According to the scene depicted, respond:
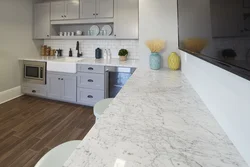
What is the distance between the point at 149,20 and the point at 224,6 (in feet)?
6.05

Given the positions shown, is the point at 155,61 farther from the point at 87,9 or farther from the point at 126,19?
the point at 87,9

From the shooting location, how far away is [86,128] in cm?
233

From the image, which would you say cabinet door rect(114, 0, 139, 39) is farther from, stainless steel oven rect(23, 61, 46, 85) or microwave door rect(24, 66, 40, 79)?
microwave door rect(24, 66, 40, 79)

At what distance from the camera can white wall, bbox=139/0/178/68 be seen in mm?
2041

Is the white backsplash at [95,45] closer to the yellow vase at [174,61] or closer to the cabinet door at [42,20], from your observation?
the cabinet door at [42,20]

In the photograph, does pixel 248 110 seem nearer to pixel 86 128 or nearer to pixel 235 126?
pixel 235 126

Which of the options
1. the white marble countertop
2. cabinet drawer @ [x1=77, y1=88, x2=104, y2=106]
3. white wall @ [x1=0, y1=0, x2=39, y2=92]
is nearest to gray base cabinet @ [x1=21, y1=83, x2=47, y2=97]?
white wall @ [x1=0, y1=0, x2=39, y2=92]

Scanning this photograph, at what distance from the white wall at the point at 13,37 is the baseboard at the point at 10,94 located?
7 centimetres

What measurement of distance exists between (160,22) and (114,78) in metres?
1.30

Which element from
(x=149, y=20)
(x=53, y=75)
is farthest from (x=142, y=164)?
(x=53, y=75)

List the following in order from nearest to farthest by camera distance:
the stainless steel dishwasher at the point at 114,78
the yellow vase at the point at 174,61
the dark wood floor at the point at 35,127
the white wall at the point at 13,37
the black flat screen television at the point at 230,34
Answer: the black flat screen television at the point at 230,34, the dark wood floor at the point at 35,127, the yellow vase at the point at 174,61, the stainless steel dishwasher at the point at 114,78, the white wall at the point at 13,37

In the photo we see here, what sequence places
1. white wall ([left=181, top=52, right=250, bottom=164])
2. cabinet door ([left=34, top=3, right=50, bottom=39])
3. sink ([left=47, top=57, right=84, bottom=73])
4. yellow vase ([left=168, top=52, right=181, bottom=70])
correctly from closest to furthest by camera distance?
white wall ([left=181, top=52, right=250, bottom=164])
yellow vase ([left=168, top=52, right=181, bottom=70])
sink ([left=47, top=57, right=84, bottom=73])
cabinet door ([left=34, top=3, right=50, bottom=39])

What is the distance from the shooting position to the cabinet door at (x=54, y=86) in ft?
10.6

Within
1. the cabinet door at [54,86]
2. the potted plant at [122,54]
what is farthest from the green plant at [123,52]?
the cabinet door at [54,86]
